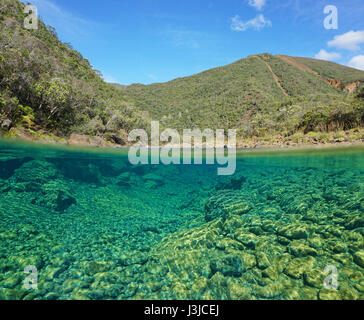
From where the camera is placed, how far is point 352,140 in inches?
885

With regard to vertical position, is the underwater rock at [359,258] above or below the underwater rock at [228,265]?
above

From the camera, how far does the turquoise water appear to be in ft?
13.9

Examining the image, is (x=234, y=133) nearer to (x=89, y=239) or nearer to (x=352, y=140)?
(x=352, y=140)

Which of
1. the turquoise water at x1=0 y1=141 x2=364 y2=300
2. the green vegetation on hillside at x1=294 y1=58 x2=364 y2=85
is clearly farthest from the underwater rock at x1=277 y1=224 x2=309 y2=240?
the green vegetation on hillside at x1=294 y1=58 x2=364 y2=85

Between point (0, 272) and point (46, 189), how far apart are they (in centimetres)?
641

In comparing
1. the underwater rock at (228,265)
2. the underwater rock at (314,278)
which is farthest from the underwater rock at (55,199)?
the underwater rock at (314,278)

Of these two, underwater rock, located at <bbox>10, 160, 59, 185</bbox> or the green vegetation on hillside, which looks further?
the green vegetation on hillside

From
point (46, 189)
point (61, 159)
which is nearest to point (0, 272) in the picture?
point (46, 189)

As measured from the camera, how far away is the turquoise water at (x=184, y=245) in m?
4.25

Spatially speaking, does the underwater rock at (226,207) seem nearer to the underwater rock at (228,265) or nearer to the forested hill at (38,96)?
the underwater rock at (228,265)

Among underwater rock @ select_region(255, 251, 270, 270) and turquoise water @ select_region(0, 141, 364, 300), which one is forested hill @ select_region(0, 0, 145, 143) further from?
underwater rock @ select_region(255, 251, 270, 270)

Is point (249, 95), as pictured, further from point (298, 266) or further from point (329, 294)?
point (329, 294)

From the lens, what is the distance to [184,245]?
597 cm

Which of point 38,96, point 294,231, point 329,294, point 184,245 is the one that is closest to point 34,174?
point 184,245
